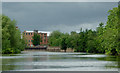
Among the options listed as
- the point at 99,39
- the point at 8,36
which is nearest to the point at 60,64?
the point at 8,36

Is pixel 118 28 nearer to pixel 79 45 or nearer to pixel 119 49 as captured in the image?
pixel 119 49

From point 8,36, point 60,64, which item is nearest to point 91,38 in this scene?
point 8,36

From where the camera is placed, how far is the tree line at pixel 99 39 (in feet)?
177

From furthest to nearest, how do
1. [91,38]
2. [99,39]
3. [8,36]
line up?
[91,38] < [99,39] < [8,36]

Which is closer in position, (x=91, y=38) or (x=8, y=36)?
(x=8, y=36)

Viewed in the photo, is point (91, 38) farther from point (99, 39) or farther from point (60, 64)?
point (60, 64)

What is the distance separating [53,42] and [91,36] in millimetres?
68391

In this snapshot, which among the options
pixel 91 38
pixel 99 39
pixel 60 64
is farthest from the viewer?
pixel 91 38

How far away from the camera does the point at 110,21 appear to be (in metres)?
64.9

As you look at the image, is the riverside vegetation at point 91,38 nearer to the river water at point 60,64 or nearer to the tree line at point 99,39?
the tree line at point 99,39

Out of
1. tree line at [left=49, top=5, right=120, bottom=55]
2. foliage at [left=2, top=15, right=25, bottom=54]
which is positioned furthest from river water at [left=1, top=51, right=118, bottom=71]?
foliage at [left=2, top=15, right=25, bottom=54]

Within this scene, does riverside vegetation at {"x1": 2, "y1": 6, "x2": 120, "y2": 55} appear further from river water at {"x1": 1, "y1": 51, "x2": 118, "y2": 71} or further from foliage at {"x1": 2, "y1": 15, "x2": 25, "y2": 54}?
river water at {"x1": 1, "y1": 51, "x2": 118, "y2": 71}

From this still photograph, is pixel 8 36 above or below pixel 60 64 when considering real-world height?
above

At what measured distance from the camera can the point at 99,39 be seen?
80750mm
